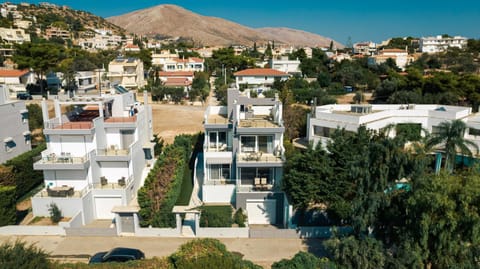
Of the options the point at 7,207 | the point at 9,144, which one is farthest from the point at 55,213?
the point at 9,144

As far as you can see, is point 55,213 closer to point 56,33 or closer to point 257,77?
point 257,77

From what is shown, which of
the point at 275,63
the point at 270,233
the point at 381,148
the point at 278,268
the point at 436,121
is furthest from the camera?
the point at 275,63

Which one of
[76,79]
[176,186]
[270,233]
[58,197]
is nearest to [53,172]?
[58,197]

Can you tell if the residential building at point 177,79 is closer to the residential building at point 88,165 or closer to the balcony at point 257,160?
the residential building at point 88,165

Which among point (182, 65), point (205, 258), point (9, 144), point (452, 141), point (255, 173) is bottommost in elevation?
point (205, 258)

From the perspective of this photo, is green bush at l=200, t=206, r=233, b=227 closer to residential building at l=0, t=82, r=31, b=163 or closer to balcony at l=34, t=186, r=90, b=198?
balcony at l=34, t=186, r=90, b=198

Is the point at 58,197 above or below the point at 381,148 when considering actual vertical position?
below

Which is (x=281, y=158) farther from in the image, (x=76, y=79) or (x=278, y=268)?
(x=76, y=79)

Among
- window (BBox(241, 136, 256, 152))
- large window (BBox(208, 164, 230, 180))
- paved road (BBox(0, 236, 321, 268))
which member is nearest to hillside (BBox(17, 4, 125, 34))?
large window (BBox(208, 164, 230, 180))
